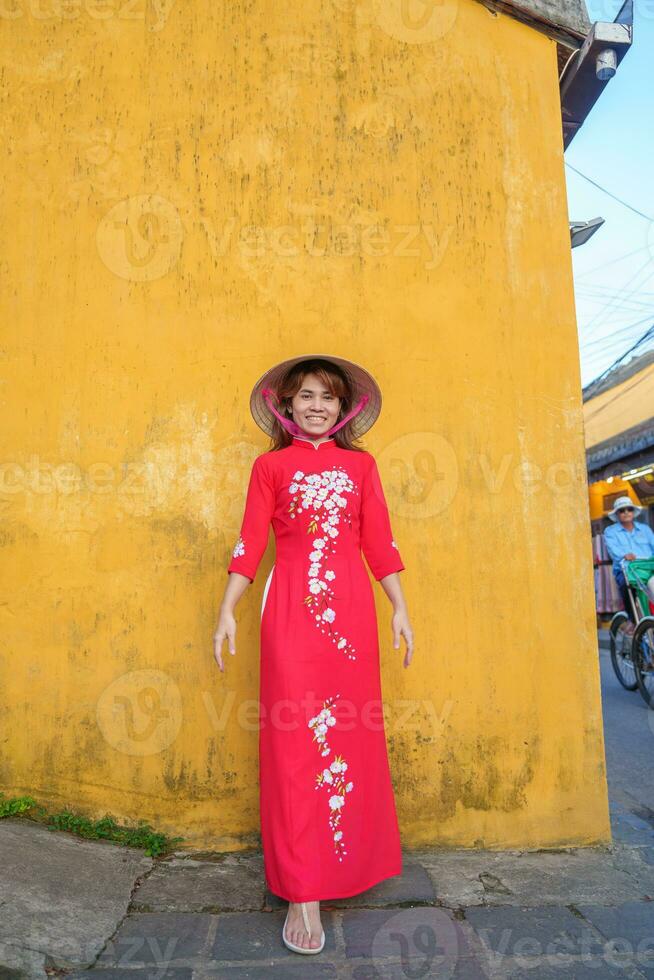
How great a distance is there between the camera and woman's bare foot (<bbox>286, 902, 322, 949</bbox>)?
6.53 feet

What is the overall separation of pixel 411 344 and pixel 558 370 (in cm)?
61

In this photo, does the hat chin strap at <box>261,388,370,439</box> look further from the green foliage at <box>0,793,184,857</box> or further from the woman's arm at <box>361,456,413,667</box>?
the green foliage at <box>0,793,184,857</box>

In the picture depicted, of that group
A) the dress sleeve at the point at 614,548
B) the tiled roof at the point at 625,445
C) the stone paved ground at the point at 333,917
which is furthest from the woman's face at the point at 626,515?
the tiled roof at the point at 625,445

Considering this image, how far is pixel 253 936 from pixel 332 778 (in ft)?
1.54

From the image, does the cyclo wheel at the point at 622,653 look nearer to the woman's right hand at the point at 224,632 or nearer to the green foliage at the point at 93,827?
the green foliage at the point at 93,827

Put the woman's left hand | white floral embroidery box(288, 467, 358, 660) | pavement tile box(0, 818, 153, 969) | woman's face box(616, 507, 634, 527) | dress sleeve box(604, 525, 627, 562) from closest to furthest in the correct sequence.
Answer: pavement tile box(0, 818, 153, 969), white floral embroidery box(288, 467, 358, 660), the woman's left hand, dress sleeve box(604, 525, 627, 562), woman's face box(616, 507, 634, 527)

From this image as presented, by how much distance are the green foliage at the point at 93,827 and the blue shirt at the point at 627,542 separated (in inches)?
213

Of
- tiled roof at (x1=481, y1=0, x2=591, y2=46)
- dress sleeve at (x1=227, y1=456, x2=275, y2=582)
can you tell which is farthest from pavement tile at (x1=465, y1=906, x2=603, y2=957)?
tiled roof at (x1=481, y1=0, x2=591, y2=46)

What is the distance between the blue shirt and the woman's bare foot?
5542 mm

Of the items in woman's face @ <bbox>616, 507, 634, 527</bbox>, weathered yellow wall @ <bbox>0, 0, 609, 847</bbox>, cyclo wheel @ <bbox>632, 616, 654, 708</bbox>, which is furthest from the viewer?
woman's face @ <bbox>616, 507, 634, 527</bbox>

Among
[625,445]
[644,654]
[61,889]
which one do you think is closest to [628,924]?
[61,889]

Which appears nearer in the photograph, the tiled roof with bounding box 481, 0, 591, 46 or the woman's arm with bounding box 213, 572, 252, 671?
the woman's arm with bounding box 213, 572, 252, 671

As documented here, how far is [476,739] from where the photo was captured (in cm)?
276

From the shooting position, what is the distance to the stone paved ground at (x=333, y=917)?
1878 millimetres
